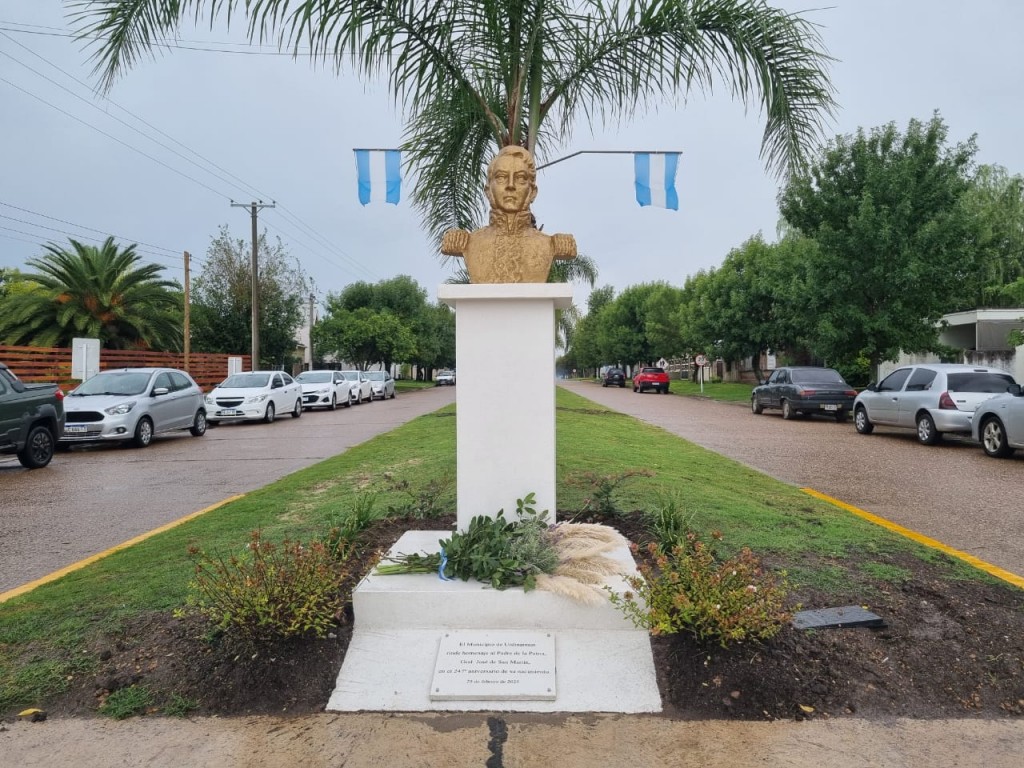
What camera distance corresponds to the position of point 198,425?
17.5 meters

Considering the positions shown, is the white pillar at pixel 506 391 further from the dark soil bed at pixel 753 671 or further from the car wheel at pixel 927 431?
the car wheel at pixel 927 431

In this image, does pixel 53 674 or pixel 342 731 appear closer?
pixel 342 731

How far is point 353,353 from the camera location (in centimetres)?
4728

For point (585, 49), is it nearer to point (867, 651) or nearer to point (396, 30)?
point (396, 30)

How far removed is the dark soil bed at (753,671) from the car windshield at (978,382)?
11.3 metres

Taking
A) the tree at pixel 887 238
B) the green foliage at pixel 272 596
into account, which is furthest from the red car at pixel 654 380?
the green foliage at pixel 272 596

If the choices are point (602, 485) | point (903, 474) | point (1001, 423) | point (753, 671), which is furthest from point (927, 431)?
point (753, 671)

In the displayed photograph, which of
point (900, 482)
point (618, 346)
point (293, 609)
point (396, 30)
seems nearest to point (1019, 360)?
point (900, 482)

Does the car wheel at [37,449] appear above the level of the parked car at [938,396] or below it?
below

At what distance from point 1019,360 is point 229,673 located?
2865 centimetres

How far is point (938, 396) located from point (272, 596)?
532 inches

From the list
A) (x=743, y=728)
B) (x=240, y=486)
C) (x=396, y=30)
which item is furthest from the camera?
(x=240, y=486)

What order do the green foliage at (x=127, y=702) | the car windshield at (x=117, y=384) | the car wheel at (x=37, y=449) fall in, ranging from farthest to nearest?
the car windshield at (x=117, y=384) → the car wheel at (x=37, y=449) → the green foliage at (x=127, y=702)

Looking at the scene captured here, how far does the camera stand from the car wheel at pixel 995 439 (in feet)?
38.7
